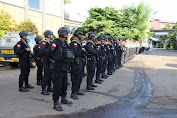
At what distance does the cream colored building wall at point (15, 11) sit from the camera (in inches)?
746

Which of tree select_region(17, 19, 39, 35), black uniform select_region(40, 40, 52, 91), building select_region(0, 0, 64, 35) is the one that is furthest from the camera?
building select_region(0, 0, 64, 35)

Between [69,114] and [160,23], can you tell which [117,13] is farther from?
[160,23]

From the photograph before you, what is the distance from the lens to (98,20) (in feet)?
92.9

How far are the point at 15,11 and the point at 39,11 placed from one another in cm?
411

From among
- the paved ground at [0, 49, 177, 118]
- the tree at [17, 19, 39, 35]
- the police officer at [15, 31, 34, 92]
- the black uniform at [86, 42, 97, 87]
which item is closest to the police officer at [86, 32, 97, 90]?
the black uniform at [86, 42, 97, 87]

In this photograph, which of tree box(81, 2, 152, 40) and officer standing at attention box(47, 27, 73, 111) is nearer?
officer standing at attention box(47, 27, 73, 111)

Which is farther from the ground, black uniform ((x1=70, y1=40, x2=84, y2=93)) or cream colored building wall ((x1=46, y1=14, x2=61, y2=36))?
cream colored building wall ((x1=46, y1=14, x2=61, y2=36))

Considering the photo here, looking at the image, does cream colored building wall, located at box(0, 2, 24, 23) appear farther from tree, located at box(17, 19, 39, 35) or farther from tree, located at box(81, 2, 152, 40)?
tree, located at box(81, 2, 152, 40)

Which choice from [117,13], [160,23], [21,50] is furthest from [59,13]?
[160,23]

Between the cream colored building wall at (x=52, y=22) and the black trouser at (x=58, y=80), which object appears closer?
the black trouser at (x=58, y=80)

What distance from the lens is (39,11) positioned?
23.8 m

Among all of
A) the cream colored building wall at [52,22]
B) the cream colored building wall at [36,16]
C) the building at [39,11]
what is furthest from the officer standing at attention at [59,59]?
the cream colored building wall at [52,22]

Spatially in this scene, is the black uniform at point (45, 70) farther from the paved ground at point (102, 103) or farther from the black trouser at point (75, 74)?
the black trouser at point (75, 74)

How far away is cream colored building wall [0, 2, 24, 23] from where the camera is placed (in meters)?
18.9
